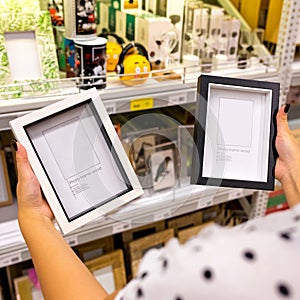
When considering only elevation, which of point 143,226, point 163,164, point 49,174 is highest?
point 49,174

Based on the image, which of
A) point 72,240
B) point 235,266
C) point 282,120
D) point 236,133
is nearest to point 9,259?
point 72,240

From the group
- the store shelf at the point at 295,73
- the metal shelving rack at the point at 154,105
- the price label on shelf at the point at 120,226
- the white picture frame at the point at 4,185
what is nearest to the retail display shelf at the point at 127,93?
the metal shelving rack at the point at 154,105

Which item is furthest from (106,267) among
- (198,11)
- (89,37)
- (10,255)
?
(198,11)

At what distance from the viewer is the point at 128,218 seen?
150cm

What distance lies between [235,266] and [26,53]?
3.42 ft

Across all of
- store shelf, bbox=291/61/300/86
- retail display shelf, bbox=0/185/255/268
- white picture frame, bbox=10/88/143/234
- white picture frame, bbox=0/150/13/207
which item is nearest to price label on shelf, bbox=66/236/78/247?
retail display shelf, bbox=0/185/255/268

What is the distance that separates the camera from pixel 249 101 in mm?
1136

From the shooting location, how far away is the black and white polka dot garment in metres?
0.48

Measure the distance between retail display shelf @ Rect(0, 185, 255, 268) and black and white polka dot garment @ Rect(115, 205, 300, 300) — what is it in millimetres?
822

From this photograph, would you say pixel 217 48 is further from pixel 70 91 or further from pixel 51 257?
pixel 51 257

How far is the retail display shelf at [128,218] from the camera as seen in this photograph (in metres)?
1.39

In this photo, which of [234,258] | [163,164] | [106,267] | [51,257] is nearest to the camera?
[234,258]

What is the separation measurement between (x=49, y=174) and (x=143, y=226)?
782 mm

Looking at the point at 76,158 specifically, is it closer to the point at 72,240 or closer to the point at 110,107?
the point at 110,107
